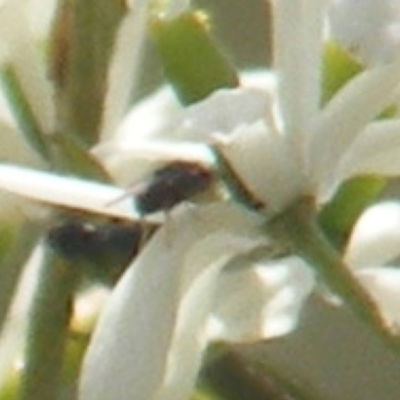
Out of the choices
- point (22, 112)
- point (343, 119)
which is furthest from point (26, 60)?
point (343, 119)

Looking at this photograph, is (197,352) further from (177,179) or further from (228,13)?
(228,13)

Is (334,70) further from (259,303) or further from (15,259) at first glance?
(15,259)

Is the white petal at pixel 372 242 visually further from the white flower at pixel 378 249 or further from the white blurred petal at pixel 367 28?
the white blurred petal at pixel 367 28

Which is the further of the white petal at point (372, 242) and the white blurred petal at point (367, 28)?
the white petal at point (372, 242)

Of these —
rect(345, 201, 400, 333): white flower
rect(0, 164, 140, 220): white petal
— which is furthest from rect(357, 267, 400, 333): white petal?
rect(0, 164, 140, 220): white petal

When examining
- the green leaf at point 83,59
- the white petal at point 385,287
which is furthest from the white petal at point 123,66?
the white petal at point 385,287

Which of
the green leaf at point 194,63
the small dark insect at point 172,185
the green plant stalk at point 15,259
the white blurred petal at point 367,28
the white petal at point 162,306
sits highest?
the white blurred petal at point 367,28

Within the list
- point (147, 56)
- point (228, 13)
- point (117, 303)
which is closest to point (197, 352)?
point (117, 303)
